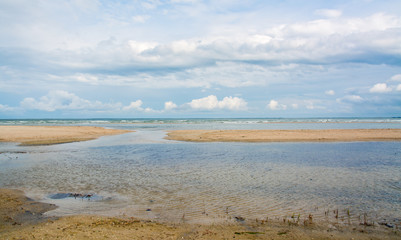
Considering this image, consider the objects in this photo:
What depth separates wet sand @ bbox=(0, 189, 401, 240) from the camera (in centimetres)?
743

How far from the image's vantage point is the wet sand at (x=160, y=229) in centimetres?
743

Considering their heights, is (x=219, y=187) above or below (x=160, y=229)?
below

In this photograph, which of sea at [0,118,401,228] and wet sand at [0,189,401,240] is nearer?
wet sand at [0,189,401,240]

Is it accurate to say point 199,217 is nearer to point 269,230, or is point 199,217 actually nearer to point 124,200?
point 269,230

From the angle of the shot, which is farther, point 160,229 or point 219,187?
point 219,187

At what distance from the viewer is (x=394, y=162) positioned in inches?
770

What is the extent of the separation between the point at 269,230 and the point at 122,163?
14.9 meters

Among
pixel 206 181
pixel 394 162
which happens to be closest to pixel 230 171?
pixel 206 181

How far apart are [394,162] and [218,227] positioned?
1775cm

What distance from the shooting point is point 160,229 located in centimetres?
804

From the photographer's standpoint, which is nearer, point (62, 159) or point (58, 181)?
point (58, 181)

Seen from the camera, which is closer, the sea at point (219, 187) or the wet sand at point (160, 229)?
the wet sand at point (160, 229)

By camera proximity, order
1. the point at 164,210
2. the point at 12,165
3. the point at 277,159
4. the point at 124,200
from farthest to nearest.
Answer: the point at 277,159
the point at 12,165
the point at 124,200
the point at 164,210

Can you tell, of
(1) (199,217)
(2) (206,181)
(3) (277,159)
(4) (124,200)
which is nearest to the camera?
(1) (199,217)
